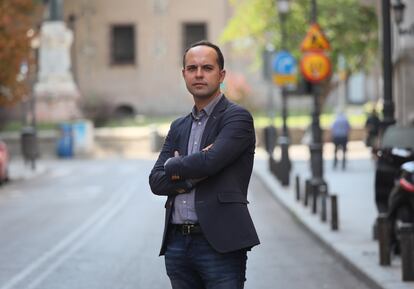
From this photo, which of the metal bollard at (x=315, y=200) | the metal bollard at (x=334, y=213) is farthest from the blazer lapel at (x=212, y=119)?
the metal bollard at (x=315, y=200)

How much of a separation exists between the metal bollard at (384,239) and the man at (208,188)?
565 centimetres

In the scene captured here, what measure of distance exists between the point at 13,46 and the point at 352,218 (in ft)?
48.5

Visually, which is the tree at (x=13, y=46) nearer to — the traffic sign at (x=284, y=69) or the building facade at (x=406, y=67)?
the traffic sign at (x=284, y=69)

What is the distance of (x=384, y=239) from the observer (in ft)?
37.3

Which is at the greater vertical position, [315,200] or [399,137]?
[399,137]

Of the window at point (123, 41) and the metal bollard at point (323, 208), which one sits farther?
the window at point (123, 41)

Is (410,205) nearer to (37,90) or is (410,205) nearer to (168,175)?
(168,175)

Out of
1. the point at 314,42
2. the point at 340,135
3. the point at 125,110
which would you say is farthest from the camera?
the point at 125,110

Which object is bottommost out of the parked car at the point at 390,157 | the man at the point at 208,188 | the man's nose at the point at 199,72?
the parked car at the point at 390,157

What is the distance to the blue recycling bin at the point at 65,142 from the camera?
1746 inches

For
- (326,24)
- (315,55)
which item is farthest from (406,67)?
(326,24)

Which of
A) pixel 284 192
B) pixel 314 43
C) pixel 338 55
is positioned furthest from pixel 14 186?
pixel 338 55

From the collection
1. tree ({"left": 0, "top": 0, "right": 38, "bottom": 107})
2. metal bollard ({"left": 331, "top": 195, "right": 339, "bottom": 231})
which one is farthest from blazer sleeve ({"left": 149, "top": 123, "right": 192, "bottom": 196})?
tree ({"left": 0, "top": 0, "right": 38, "bottom": 107})

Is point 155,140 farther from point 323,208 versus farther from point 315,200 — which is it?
point 323,208
